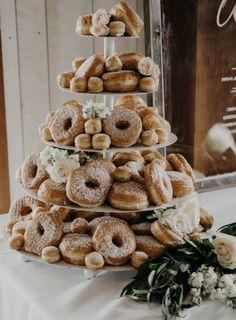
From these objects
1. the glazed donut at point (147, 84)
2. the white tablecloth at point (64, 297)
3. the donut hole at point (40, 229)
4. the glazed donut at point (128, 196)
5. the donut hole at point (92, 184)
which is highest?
the glazed donut at point (147, 84)

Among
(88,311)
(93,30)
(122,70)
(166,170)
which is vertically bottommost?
(88,311)

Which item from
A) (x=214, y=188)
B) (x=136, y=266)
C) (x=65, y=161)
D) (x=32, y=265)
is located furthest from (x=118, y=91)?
(x=214, y=188)

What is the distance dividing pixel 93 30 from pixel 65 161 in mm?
354

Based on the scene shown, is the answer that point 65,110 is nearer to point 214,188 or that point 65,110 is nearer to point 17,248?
point 17,248

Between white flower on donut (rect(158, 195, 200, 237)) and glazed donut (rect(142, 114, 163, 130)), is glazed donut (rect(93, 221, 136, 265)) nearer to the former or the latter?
white flower on donut (rect(158, 195, 200, 237))

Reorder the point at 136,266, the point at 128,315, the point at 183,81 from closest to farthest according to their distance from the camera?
the point at 128,315
the point at 136,266
the point at 183,81

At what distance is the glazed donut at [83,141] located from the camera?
1.39m

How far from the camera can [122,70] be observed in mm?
1455

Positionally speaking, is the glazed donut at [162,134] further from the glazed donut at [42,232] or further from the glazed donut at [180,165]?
the glazed donut at [42,232]

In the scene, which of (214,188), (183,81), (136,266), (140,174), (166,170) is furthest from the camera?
(214,188)

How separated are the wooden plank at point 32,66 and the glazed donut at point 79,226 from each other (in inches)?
26.1

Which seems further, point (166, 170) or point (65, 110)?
point (166, 170)

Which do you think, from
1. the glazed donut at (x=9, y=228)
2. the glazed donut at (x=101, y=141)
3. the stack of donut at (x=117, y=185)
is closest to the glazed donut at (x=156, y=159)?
the stack of donut at (x=117, y=185)

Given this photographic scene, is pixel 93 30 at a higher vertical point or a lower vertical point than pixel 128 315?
higher
